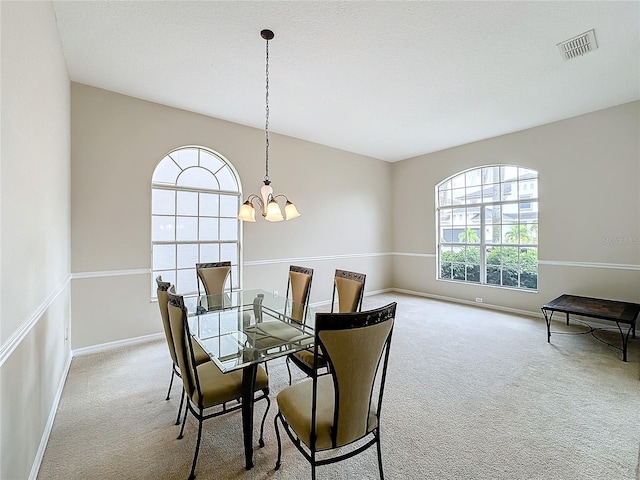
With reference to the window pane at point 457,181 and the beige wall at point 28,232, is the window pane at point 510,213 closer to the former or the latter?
the window pane at point 457,181

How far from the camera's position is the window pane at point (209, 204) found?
14.0ft

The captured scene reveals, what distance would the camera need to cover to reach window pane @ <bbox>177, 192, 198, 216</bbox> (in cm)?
409

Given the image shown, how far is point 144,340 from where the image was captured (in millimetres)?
3691

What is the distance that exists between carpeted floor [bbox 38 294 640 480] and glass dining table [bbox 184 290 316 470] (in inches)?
22.6

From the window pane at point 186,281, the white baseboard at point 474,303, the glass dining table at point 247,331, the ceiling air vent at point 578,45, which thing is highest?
the ceiling air vent at point 578,45

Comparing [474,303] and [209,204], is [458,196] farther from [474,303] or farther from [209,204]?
[209,204]

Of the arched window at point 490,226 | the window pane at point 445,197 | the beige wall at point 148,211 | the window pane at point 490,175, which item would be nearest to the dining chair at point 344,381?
the beige wall at point 148,211

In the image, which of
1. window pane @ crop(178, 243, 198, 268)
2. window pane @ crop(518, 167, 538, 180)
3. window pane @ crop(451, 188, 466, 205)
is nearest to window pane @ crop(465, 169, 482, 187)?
window pane @ crop(451, 188, 466, 205)

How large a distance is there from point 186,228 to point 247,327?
8.03 feet

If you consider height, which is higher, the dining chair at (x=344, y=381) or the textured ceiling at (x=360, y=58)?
the textured ceiling at (x=360, y=58)

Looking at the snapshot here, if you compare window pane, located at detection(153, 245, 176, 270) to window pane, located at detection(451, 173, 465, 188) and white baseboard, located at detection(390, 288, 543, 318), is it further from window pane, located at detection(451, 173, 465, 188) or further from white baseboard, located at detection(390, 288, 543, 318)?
window pane, located at detection(451, 173, 465, 188)

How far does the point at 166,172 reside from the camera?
3.97 m

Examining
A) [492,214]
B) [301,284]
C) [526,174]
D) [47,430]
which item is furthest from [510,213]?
[47,430]

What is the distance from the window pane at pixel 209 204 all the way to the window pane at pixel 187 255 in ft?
1.70
